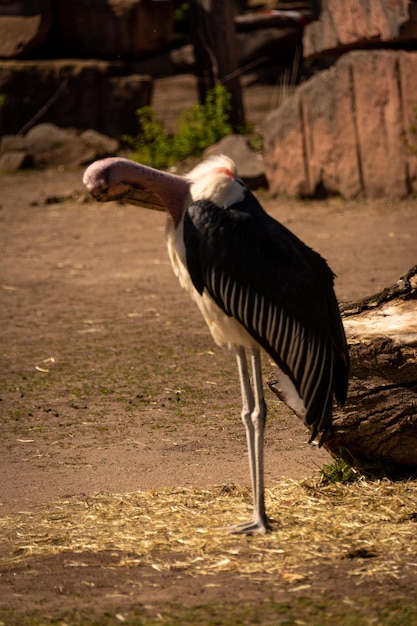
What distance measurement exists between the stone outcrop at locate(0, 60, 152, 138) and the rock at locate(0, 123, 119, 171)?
1.22ft

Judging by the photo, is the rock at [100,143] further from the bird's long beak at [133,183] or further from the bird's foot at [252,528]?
the bird's foot at [252,528]

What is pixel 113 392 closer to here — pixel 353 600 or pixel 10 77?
pixel 353 600

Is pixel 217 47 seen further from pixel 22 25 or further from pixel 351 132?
pixel 351 132

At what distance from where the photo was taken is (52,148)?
1238 cm

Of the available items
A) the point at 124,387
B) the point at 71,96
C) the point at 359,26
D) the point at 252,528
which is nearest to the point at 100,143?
Result: the point at 71,96

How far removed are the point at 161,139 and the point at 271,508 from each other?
27.2ft

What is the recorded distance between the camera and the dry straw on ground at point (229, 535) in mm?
3082

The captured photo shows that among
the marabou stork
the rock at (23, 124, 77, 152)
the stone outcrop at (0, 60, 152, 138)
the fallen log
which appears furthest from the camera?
the stone outcrop at (0, 60, 152, 138)

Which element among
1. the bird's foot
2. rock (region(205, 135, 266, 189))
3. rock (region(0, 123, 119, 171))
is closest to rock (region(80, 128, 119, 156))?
rock (region(0, 123, 119, 171))

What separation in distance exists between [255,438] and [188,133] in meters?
8.37

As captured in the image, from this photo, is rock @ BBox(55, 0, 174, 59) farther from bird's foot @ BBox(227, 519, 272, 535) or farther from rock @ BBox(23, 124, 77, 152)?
bird's foot @ BBox(227, 519, 272, 535)

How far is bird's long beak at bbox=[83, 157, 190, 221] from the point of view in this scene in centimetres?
324

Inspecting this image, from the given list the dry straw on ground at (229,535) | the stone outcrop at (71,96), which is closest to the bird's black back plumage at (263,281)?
the dry straw on ground at (229,535)

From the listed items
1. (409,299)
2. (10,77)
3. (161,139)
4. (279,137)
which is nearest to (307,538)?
(409,299)
